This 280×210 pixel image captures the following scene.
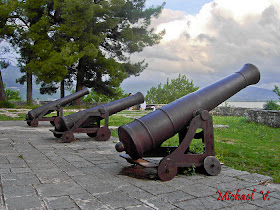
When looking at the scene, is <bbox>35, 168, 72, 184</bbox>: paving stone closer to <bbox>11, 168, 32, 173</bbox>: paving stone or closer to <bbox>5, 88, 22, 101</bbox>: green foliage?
<bbox>11, 168, 32, 173</bbox>: paving stone

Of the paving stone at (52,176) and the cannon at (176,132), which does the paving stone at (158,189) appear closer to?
the cannon at (176,132)

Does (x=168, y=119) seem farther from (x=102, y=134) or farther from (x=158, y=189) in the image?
(x=102, y=134)

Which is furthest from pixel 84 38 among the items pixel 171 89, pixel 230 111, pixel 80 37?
pixel 171 89

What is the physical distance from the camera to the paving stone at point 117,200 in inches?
129

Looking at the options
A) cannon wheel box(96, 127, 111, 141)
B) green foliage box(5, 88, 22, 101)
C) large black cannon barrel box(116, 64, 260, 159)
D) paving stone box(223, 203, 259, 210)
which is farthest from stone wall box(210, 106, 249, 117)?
green foliage box(5, 88, 22, 101)

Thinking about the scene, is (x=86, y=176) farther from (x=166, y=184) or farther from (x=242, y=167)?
(x=242, y=167)

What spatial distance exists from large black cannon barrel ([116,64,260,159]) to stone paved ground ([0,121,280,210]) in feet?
1.61

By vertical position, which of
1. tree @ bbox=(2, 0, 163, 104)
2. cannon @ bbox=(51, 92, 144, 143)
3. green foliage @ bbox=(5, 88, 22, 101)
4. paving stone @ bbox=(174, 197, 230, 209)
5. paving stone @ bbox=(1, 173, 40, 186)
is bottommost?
paving stone @ bbox=(174, 197, 230, 209)

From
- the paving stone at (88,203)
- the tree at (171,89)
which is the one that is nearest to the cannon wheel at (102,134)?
the paving stone at (88,203)

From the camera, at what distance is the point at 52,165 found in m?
5.14

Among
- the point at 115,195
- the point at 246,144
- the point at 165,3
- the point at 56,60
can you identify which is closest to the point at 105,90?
the point at 56,60

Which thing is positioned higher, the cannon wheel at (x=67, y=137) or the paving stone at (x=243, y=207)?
the cannon wheel at (x=67, y=137)

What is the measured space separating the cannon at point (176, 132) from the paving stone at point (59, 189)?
0.89 metres

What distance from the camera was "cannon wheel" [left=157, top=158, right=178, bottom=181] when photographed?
13.6ft
